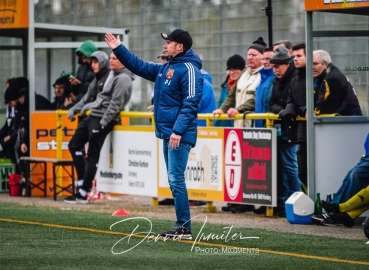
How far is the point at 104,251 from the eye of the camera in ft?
32.0

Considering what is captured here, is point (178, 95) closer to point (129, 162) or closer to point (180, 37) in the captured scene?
point (180, 37)

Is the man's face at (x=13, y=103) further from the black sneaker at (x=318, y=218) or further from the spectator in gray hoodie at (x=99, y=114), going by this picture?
the black sneaker at (x=318, y=218)

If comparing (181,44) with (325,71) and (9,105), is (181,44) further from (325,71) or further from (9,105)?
(9,105)

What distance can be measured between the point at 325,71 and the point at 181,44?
10.0 ft

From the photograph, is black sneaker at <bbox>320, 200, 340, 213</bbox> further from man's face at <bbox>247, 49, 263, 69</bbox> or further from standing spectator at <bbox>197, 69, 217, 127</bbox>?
standing spectator at <bbox>197, 69, 217, 127</bbox>

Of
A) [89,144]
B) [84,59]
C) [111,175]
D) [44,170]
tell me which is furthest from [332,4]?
[44,170]

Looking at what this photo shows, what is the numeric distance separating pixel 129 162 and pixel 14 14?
3677mm

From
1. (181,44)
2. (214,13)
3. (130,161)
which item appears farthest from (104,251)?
(214,13)

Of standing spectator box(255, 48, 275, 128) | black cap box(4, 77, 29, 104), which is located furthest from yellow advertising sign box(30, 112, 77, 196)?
standing spectator box(255, 48, 275, 128)

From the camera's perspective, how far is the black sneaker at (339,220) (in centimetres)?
1245

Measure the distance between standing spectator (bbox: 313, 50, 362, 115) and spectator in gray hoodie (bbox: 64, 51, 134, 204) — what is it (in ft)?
11.4

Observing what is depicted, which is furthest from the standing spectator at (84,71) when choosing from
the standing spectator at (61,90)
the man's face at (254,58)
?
the man's face at (254,58)

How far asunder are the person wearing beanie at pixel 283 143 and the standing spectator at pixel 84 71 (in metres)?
3.93

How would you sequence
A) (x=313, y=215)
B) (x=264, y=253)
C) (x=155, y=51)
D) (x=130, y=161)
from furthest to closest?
(x=155, y=51) → (x=130, y=161) → (x=313, y=215) → (x=264, y=253)
